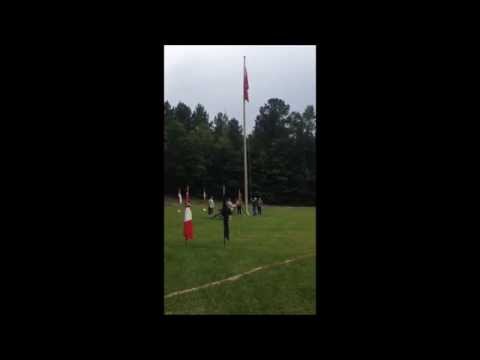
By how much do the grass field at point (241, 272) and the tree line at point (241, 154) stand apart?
47.1ft

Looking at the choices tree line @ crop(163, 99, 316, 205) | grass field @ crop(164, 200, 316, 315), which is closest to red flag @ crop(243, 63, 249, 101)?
grass field @ crop(164, 200, 316, 315)

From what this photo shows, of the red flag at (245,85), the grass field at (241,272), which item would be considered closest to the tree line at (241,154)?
→ the red flag at (245,85)

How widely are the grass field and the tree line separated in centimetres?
1434

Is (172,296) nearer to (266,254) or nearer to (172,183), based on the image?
(266,254)

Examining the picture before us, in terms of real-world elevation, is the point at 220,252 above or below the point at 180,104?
below

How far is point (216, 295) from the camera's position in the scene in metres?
5.54

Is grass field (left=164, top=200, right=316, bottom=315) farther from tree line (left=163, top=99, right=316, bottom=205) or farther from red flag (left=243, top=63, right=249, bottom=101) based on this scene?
tree line (left=163, top=99, right=316, bottom=205)

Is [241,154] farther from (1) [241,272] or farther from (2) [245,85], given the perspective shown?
(1) [241,272]

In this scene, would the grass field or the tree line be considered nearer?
the grass field

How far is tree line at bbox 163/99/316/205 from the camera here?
29.1 metres

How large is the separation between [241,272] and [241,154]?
76.5 feet

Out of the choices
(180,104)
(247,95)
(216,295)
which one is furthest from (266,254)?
(180,104)
